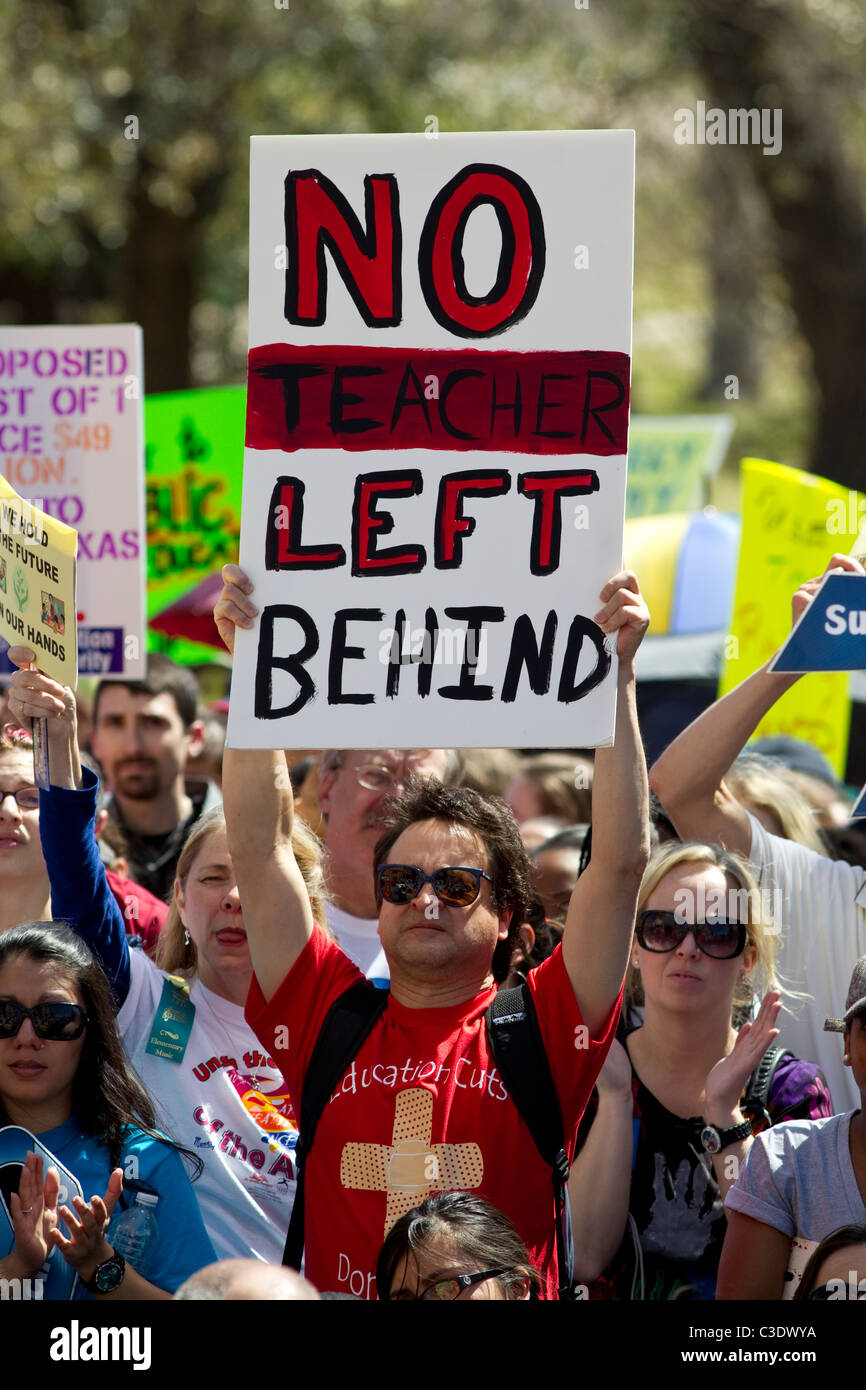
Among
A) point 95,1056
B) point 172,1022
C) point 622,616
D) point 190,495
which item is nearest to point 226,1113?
point 172,1022

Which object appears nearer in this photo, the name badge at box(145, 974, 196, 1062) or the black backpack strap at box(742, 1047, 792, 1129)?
the black backpack strap at box(742, 1047, 792, 1129)

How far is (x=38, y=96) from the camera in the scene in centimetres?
1361

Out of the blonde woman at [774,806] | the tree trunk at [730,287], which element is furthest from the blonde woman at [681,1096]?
the tree trunk at [730,287]

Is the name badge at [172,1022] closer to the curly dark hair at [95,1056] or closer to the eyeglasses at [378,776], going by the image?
the curly dark hair at [95,1056]

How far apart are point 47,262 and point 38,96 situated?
1.91 meters

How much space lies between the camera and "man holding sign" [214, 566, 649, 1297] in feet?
9.32

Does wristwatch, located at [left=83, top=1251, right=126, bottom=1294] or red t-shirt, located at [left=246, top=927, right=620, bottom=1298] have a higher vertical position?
red t-shirt, located at [left=246, top=927, right=620, bottom=1298]

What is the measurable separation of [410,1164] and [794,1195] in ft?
2.01

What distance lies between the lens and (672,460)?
9594 mm

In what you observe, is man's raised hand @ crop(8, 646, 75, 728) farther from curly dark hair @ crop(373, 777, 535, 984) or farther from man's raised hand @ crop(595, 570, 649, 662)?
man's raised hand @ crop(595, 570, 649, 662)

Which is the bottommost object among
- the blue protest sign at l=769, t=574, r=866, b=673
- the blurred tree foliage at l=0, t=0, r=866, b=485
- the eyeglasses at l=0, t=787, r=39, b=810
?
the eyeglasses at l=0, t=787, r=39, b=810

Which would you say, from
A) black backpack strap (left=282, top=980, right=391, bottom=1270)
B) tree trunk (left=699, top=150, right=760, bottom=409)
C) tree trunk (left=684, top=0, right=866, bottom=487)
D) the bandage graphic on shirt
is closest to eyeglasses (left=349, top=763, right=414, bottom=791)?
black backpack strap (left=282, top=980, right=391, bottom=1270)

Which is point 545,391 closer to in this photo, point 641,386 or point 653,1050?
point 653,1050

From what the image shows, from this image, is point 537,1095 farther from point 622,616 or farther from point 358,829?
Result: point 358,829
